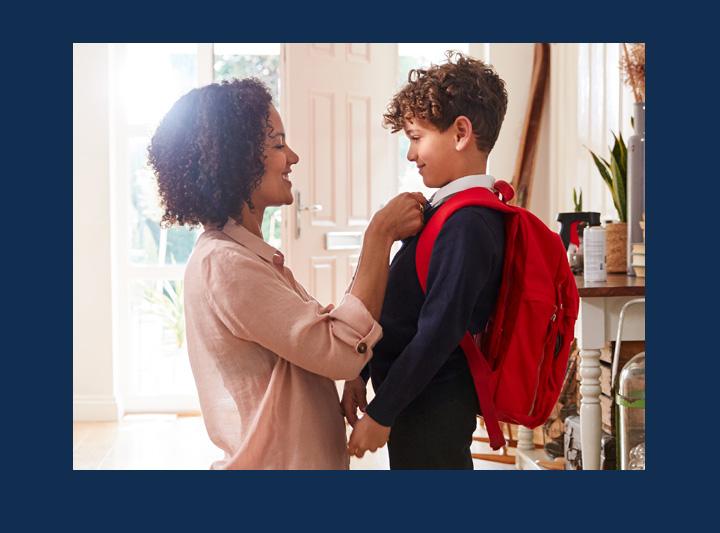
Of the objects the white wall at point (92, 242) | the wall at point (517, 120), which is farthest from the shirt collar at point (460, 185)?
the white wall at point (92, 242)

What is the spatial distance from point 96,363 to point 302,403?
3707mm

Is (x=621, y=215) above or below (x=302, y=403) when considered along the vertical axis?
above

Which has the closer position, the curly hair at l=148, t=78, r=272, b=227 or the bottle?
the curly hair at l=148, t=78, r=272, b=227

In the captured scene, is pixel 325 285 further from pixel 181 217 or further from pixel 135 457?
pixel 181 217

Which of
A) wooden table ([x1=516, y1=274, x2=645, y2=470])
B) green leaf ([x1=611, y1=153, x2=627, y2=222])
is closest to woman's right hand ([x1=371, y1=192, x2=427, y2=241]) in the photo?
wooden table ([x1=516, y1=274, x2=645, y2=470])

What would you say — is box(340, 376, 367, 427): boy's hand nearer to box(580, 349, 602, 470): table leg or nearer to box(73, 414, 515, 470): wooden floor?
box(580, 349, 602, 470): table leg

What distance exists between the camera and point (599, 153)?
3670mm

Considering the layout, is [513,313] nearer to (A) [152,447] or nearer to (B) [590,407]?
(B) [590,407]

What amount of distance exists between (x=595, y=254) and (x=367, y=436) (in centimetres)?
138

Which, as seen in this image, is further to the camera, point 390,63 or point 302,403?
point 390,63

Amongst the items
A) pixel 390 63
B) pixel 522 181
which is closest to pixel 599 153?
pixel 522 181

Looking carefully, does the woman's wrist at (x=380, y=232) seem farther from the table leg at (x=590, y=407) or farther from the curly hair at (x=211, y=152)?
the table leg at (x=590, y=407)

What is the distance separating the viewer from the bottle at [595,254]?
2383 millimetres

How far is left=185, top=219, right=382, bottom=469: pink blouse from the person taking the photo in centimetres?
110
